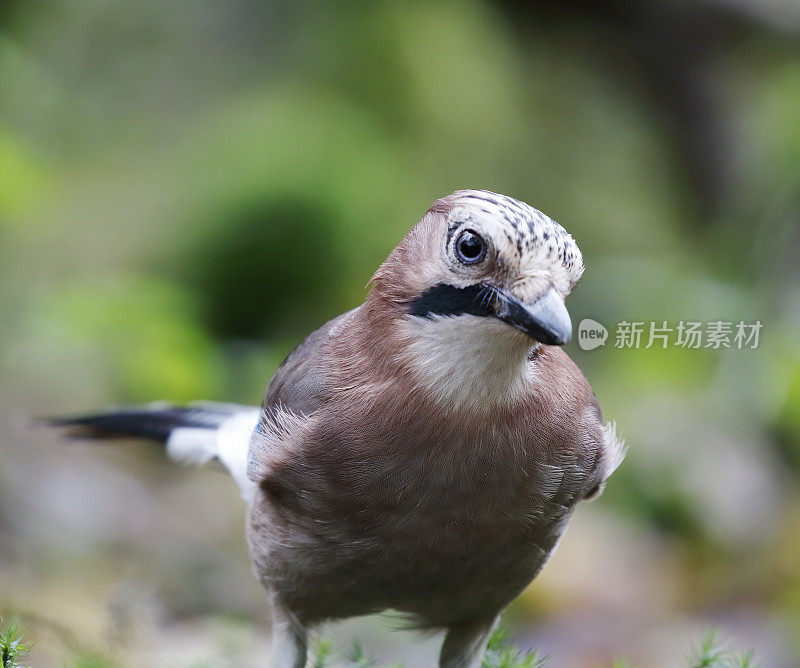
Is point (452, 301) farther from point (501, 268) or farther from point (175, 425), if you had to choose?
point (175, 425)

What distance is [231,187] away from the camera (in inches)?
238

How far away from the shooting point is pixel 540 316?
2072mm

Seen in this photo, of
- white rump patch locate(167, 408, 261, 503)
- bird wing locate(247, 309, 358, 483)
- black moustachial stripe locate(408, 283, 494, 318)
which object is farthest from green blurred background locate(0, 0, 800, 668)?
black moustachial stripe locate(408, 283, 494, 318)

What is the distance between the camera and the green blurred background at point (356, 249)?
4.69 m

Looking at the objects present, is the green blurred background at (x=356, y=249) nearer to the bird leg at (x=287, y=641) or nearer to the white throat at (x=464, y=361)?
the bird leg at (x=287, y=641)

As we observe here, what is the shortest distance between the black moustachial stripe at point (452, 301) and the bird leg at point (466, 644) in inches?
41.4

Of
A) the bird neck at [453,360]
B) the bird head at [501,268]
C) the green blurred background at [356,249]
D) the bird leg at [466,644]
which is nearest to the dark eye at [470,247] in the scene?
the bird head at [501,268]

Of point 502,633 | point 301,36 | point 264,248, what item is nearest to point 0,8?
point 301,36

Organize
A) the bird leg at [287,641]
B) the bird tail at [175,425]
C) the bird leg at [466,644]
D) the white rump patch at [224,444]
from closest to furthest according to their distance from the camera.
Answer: the bird leg at [466,644] → the bird leg at [287,641] → the white rump patch at [224,444] → the bird tail at [175,425]

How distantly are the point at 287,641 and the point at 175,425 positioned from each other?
3.48ft

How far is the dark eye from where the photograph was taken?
2.18 metres

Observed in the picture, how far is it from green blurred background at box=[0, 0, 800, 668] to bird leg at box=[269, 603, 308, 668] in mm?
514

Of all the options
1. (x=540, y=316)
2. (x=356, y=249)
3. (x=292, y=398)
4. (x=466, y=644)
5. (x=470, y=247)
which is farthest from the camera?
(x=356, y=249)

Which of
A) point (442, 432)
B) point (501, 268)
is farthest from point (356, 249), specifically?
point (501, 268)
